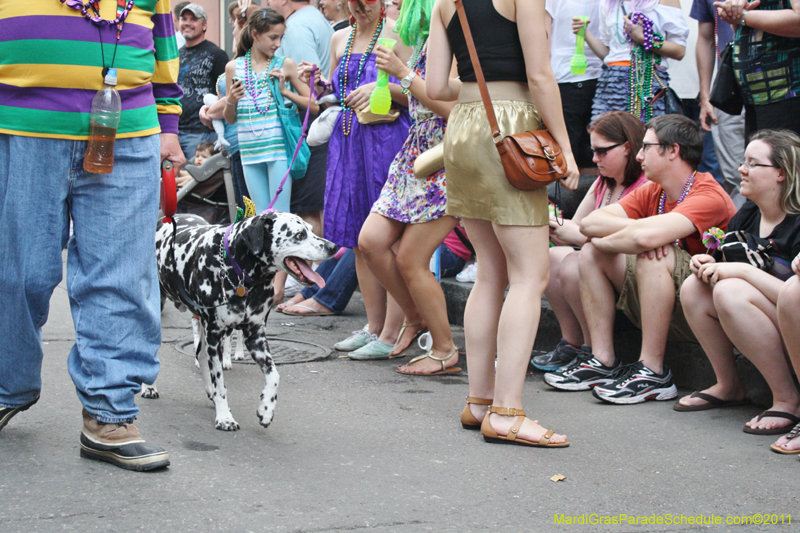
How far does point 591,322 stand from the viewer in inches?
184

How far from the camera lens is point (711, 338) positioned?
13.5 ft

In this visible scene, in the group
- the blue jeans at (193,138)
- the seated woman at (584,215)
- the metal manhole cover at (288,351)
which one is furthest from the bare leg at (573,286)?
the blue jeans at (193,138)

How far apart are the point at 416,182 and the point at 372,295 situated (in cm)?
113

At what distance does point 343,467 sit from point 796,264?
1.99m

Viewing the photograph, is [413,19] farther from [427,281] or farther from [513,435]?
[513,435]

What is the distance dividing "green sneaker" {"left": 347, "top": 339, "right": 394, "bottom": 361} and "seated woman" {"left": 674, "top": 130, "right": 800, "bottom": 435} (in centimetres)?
199

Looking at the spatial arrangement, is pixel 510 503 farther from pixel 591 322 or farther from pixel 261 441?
pixel 591 322

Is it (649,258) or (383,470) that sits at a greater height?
(649,258)

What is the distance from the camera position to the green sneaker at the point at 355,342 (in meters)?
5.69

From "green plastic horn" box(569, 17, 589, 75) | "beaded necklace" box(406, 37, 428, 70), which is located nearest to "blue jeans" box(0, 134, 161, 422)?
"beaded necklace" box(406, 37, 428, 70)

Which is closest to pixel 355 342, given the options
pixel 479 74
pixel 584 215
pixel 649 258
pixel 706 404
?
pixel 584 215

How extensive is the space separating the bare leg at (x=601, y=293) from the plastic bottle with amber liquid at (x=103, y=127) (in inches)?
103

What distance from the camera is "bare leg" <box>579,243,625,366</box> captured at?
4590mm

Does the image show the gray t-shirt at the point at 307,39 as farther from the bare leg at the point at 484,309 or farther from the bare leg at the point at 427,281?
the bare leg at the point at 484,309
